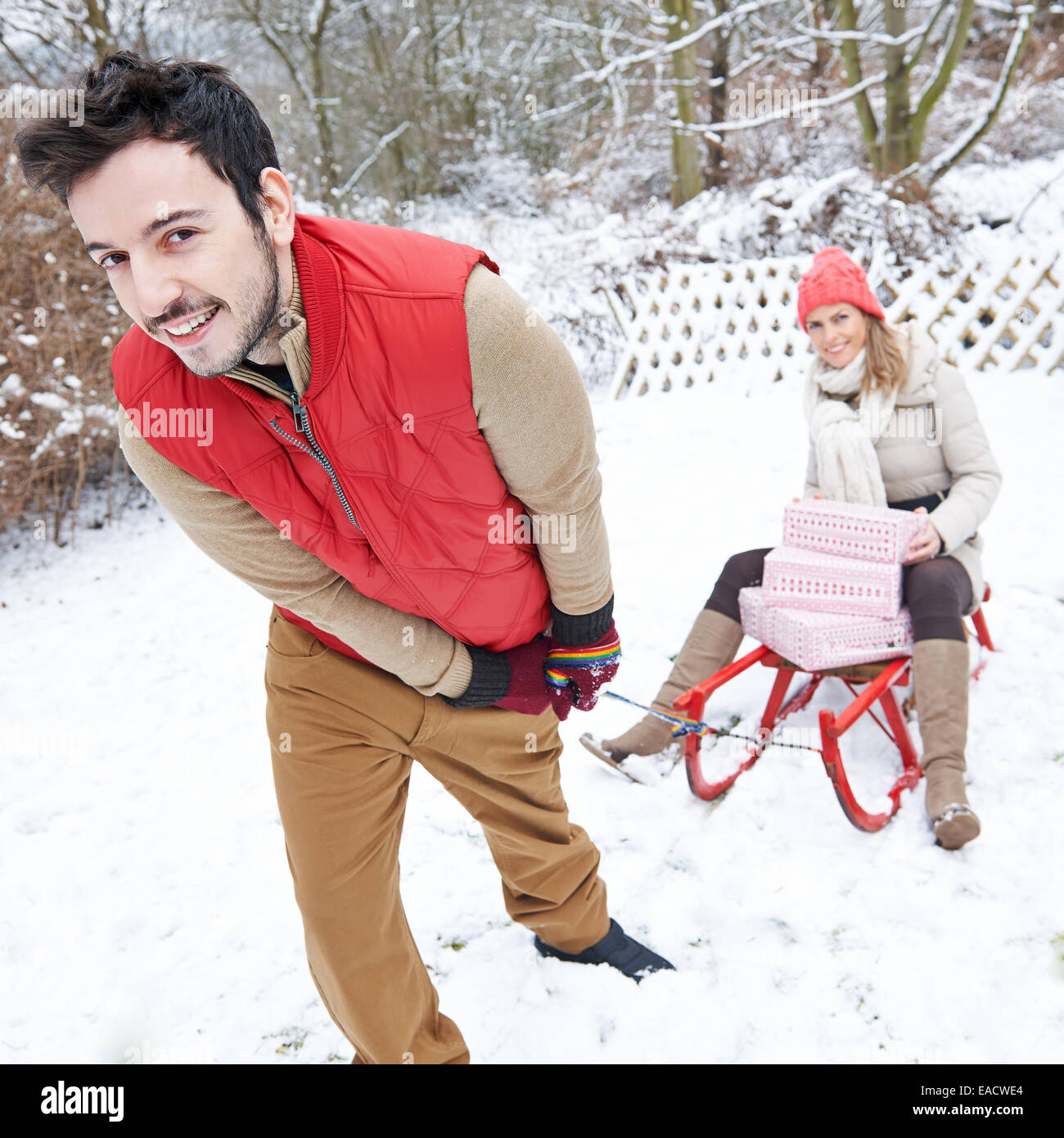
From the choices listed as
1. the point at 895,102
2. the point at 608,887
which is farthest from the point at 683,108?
the point at 608,887

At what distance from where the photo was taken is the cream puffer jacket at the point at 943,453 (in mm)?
2463

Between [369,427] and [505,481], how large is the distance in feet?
0.74

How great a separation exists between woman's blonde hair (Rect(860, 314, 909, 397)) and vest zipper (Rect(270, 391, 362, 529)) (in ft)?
6.32

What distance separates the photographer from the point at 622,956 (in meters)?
1.93

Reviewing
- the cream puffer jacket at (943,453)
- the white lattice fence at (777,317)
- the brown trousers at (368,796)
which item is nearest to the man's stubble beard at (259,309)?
the brown trousers at (368,796)

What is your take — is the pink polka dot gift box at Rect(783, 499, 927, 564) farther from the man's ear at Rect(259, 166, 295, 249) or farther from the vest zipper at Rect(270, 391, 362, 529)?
the man's ear at Rect(259, 166, 295, 249)

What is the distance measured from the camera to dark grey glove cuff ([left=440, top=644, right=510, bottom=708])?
147 centimetres

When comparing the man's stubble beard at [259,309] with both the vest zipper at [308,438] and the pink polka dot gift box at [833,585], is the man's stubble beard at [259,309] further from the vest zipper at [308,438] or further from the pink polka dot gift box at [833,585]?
the pink polka dot gift box at [833,585]

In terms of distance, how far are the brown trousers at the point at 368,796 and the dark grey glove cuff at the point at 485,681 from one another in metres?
0.05

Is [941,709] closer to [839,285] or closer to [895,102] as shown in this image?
[839,285]

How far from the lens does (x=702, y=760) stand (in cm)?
266

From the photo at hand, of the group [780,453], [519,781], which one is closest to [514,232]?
[780,453]

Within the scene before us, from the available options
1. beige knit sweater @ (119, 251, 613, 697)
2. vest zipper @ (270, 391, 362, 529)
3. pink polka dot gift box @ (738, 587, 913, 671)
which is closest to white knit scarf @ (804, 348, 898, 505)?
pink polka dot gift box @ (738, 587, 913, 671)
